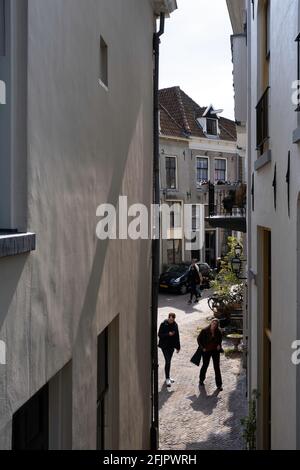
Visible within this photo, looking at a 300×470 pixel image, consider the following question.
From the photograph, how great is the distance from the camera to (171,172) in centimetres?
2956

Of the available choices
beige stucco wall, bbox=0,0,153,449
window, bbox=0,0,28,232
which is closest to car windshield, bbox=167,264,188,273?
beige stucco wall, bbox=0,0,153,449

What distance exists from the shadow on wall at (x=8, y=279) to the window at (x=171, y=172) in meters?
26.7

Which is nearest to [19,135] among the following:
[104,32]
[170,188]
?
[104,32]

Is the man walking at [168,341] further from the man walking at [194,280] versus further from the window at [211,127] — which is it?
the window at [211,127]

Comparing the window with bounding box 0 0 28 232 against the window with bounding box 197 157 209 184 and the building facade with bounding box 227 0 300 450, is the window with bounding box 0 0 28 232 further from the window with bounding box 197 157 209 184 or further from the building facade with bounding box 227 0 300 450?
the window with bounding box 197 157 209 184

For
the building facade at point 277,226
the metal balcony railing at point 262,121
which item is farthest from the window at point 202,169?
the metal balcony railing at point 262,121

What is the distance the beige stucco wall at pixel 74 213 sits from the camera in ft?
9.42

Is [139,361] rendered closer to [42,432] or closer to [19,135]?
[42,432]

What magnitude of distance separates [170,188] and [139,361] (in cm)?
2222

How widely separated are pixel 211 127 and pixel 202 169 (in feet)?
8.99

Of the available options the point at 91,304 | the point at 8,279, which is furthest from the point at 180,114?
the point at 8,279

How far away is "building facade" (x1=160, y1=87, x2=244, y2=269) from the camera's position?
96.2 ft

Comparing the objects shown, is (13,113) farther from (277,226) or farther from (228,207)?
(228,207)

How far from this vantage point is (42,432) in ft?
11.8
